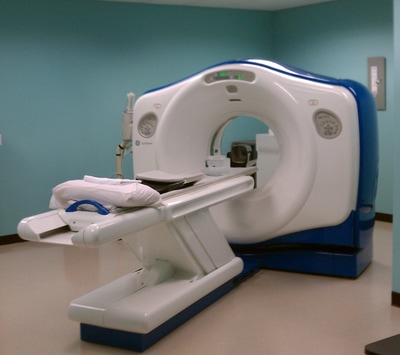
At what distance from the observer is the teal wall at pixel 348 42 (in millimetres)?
4883

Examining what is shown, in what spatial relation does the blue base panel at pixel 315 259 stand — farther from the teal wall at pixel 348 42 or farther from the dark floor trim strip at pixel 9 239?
the dark floor trim strip at pixel 9 239

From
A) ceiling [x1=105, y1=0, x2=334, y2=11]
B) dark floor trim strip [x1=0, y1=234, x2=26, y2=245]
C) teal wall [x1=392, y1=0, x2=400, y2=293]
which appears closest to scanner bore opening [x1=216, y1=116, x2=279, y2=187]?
teal wall [x1=392, y1=0, x2=400, y2=293]

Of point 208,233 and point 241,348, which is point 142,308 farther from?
point 208,233

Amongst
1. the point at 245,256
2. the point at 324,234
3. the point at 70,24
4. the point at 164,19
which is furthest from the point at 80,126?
the point at 324,234

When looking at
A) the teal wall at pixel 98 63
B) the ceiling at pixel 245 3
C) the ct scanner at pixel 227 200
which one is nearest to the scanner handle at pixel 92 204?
the ct scanner at pixel 227 200

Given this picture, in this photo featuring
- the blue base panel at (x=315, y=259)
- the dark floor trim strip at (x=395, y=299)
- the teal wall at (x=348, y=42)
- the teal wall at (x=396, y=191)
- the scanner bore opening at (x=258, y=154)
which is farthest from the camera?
the teal wall at (x=348, y=42)

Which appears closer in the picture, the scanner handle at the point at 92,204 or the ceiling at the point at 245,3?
the scanner handle at the point at 92,204

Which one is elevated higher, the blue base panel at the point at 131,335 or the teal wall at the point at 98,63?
the teal wall at the point at 98,63

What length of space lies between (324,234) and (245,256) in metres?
0.54

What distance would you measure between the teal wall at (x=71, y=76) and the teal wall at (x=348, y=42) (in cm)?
97

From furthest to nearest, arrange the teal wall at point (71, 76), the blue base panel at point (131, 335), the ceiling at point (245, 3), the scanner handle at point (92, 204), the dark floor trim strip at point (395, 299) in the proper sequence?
the ceiling at point (245, 3)
the teal wall at point (71, 76)
the dark floor trim strip at point (395, 299)
the blue base panel at point (131, 335)
the scanner handle at point (92, 204)

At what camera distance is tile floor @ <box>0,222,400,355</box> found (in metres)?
2.53

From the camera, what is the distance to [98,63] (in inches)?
194

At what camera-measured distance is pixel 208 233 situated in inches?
119
